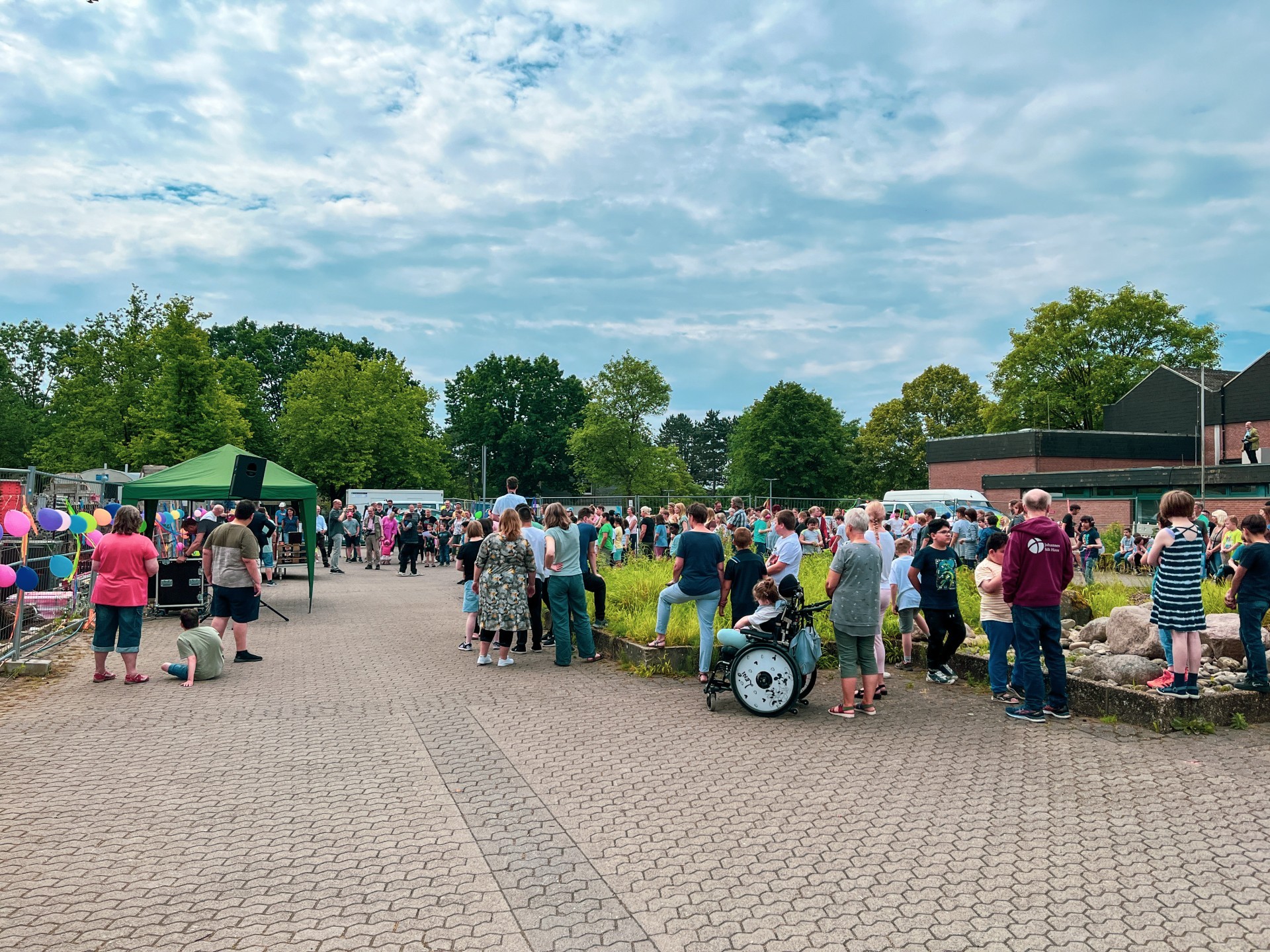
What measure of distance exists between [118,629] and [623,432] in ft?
176

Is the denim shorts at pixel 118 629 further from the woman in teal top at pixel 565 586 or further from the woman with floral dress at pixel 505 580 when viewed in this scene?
the woman in teal top at pixel 565 586

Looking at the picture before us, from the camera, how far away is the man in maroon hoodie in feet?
24.6

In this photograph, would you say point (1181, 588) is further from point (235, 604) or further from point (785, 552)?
point (235, 604)

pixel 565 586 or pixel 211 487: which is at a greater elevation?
pixel 211 487

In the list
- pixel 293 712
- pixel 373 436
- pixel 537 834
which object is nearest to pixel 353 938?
pixel 537 834

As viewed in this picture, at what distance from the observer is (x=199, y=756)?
6516 mm

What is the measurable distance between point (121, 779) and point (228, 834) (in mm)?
1563

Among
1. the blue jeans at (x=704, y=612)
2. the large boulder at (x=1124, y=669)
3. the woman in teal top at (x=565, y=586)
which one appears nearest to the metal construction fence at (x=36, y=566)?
the woman in teal top at (x=565, y=586)

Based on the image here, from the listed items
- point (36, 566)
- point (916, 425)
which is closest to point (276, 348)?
point (916, 425)

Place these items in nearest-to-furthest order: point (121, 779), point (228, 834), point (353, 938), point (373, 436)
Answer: point (353, 938)
point (228, 834)
point (121, 779)
point (373, 436)

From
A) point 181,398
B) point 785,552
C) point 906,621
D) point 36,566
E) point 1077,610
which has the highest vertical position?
point 181,398

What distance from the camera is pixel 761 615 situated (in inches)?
311

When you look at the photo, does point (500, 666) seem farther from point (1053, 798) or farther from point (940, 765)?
point (1053, 798)

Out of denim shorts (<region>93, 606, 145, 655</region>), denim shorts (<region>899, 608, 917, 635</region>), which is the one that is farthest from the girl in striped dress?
denim shorts (<region>93, 606, 145, 655</region>)
